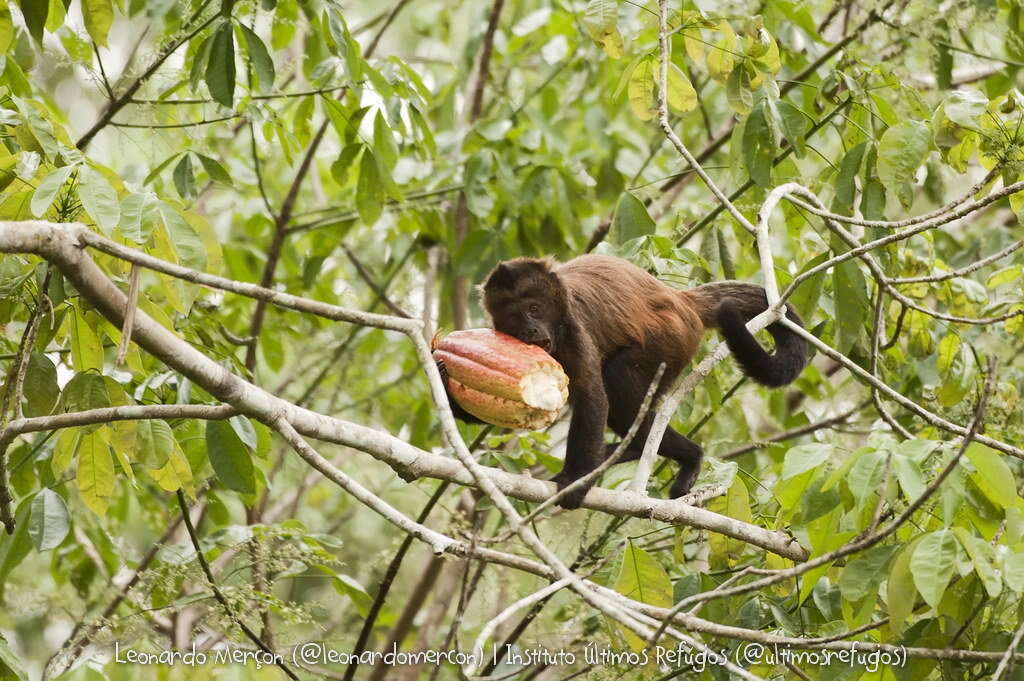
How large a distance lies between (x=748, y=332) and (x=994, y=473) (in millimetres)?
1718

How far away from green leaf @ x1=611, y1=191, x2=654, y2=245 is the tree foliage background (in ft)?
0.06

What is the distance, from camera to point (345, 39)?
4.83 metres

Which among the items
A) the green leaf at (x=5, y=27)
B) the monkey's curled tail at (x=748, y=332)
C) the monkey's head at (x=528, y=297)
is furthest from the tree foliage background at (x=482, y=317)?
the monkey's head at (x=528, y=297)

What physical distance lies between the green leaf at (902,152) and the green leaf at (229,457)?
2891 mm

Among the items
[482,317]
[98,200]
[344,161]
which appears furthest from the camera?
[482,317]

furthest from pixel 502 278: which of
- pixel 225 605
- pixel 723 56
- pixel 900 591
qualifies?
pixel 900 591

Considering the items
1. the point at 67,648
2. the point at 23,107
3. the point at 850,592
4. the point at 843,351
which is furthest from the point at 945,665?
the point at 23,107

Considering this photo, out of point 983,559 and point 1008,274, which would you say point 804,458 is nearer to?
point 983,559

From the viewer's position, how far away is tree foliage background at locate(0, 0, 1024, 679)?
3.66 meters

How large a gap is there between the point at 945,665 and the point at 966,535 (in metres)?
0.87

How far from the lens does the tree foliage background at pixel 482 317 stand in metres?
3.66

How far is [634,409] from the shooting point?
5.39 m

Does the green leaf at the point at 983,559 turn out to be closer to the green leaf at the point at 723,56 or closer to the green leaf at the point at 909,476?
the green leaf at the point at 909,476

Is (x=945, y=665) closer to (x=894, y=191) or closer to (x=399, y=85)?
(x=894, y=191)
